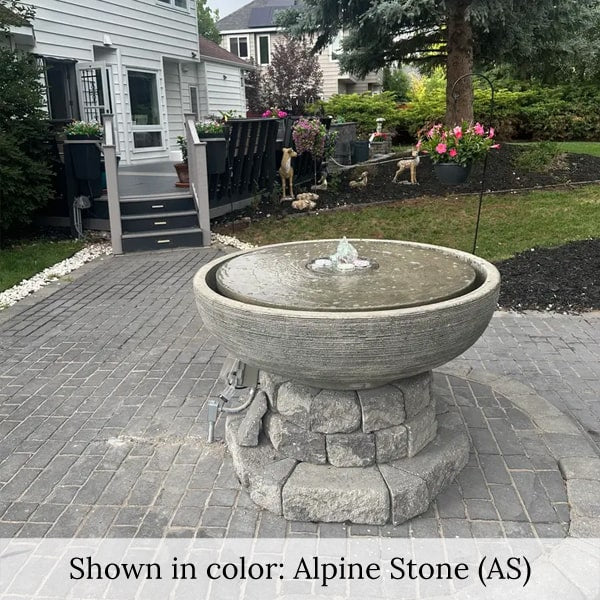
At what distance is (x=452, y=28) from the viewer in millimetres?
11984

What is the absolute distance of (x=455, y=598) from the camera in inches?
95.6

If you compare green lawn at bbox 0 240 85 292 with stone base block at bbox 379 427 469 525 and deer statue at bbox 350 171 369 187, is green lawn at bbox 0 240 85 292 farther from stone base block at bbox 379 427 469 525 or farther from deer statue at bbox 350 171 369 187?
stone base block at bbox 379 427 469 525

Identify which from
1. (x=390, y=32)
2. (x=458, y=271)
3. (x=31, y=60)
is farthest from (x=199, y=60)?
(x=458, y=271)

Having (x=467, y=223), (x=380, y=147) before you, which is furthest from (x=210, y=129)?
(x=380, y=147)

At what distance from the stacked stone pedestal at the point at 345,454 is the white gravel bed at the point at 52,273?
15.2 feet

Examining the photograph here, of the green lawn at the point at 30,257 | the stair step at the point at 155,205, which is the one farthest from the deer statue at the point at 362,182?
the green lawn at the point at 30,257

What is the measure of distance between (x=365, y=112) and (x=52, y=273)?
14.9 metres

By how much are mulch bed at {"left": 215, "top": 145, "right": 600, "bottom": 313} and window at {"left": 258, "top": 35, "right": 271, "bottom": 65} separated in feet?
80.5

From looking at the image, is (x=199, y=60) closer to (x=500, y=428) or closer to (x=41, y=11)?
(x=41, y=11)

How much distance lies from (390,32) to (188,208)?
585 centimetres

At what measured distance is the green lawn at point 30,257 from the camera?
7754 mm

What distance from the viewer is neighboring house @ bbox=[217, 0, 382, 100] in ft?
112

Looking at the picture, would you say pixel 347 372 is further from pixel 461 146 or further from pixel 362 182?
pixel 362 182

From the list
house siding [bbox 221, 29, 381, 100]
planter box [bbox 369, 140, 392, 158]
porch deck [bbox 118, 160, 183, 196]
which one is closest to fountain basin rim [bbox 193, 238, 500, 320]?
porch deck [bbox 118, 160, 183, 196]
